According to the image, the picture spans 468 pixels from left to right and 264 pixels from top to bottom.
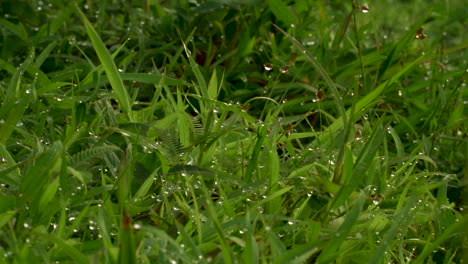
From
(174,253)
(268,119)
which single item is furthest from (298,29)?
(174,253)

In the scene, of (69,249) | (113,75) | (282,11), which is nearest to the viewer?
(69,249)

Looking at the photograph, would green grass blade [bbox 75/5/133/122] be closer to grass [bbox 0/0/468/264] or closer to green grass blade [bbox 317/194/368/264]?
grass [bbox 0/0/468/264]

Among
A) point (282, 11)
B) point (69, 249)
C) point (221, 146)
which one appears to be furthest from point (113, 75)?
point (282, 11)

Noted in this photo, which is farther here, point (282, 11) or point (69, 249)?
point (282, 11)

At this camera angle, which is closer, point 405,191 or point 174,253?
point 174,253

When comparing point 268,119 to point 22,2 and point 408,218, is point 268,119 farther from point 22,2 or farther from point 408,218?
point 22,2

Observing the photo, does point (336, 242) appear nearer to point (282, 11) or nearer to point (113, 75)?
point (113, 75)

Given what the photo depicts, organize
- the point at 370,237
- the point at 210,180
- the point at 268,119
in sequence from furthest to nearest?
1. the point at 268,119
2. the point at 210,180
3. the point at 370,237

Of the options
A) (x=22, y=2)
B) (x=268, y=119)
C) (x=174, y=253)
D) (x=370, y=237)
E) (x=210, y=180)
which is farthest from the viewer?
(x=22, y=2)
